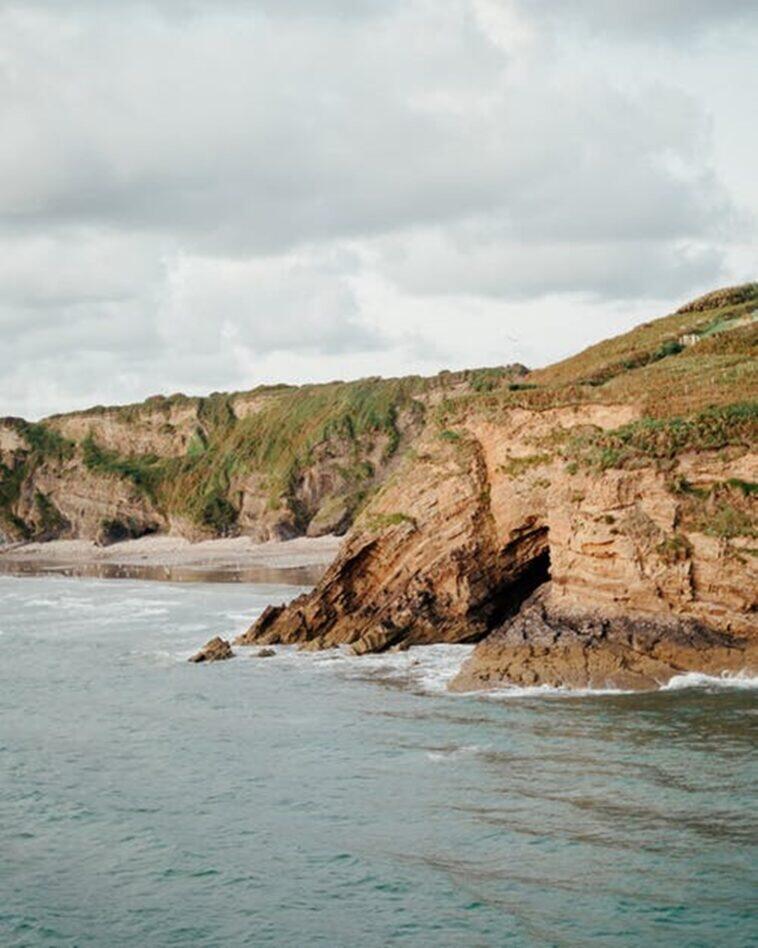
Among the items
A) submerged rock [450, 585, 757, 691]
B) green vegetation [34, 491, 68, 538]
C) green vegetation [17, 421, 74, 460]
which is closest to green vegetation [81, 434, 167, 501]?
green vegetation [17, 421, 74, 460]

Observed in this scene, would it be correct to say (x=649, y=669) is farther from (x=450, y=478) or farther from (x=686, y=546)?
(x=450, y=478)

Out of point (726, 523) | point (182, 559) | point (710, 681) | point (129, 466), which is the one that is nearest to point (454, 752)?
point (710, 681)

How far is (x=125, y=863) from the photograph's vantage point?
1792 cm

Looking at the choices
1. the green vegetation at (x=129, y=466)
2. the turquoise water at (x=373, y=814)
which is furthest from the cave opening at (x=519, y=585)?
the green vegetation at (x=129, y=466)

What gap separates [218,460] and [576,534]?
241ft

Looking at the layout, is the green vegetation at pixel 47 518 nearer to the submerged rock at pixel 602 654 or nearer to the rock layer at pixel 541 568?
the rock layer at pixel 541 568

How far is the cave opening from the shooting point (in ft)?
111

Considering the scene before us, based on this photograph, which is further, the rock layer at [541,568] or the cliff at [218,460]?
the cliff at [218,460]

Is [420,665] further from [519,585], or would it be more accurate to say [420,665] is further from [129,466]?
[129,466]

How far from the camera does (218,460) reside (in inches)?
3996

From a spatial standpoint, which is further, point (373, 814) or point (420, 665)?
point (420, 665)

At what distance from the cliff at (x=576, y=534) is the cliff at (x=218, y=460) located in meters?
47.2

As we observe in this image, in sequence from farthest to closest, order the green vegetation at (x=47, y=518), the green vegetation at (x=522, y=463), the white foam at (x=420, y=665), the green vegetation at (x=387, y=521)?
the green vegetation at (x=47, y=518) < the green vegetation at (x=387, y=521) < the green vegetation at (x=522, y=463) < the white foam at (x=420, y=665)

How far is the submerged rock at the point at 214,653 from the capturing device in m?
35.2
